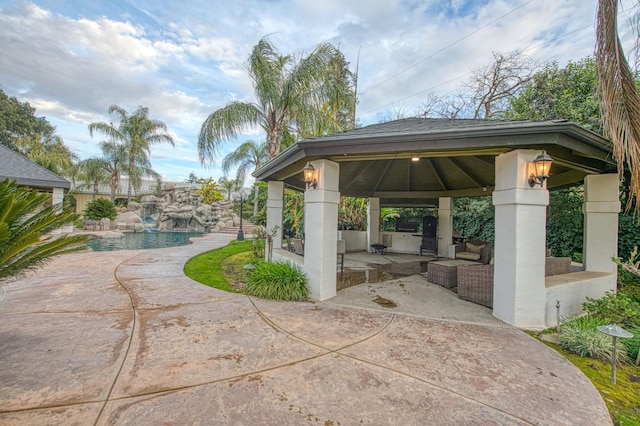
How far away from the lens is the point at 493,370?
3.04m

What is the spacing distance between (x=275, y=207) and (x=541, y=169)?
21.0 feet

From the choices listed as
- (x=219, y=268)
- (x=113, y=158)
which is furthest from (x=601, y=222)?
(x=113, y=158)

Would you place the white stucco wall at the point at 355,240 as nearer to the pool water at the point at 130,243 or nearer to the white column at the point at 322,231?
the white column at the point at 322,231

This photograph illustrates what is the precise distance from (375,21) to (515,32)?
6.37 meters

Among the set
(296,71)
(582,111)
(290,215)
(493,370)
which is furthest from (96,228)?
(582,111)

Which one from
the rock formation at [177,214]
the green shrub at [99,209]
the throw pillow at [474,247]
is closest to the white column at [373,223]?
the throw pillow at [474,247]

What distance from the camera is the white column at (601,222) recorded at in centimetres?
568

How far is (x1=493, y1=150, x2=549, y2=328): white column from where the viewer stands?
429 centimetres

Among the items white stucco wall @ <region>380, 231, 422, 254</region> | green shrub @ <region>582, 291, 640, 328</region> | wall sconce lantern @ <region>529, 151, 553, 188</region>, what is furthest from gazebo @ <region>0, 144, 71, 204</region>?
green shrub @ <region>582, 291, 640, 328</region>

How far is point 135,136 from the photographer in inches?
973

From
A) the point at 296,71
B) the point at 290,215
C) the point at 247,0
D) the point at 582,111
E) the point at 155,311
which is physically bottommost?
the point at 155,311

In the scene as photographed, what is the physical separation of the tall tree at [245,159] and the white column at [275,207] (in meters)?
10.5

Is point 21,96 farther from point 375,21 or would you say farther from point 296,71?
point 375,21

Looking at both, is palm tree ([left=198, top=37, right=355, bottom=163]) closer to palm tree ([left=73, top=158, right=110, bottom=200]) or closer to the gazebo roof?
the gazebo roof
